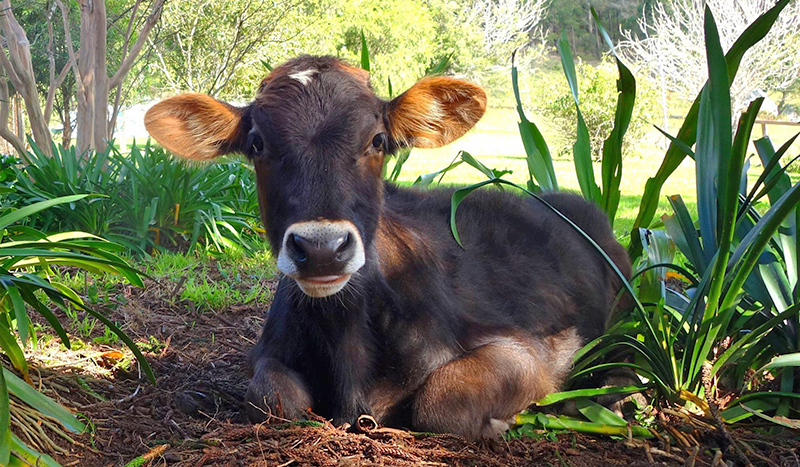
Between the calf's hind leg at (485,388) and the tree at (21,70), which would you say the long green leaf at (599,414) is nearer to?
the calf's hind leg at (485,388)

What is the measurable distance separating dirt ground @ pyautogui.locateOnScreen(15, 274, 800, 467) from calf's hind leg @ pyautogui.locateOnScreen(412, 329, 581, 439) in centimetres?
10

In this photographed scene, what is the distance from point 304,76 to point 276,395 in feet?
4.62

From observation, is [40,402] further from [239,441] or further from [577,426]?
[577,426]

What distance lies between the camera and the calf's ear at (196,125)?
3576mm

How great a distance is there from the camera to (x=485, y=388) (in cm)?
329

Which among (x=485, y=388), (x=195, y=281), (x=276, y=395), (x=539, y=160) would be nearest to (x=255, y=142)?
(x=276, y=395)

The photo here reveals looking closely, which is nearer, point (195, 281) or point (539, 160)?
point (539, 160)

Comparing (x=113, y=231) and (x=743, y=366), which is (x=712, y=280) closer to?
(x=743, y=366)

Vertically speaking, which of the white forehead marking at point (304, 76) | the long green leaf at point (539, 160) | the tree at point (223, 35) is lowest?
the long green leaf at point (539, 160)

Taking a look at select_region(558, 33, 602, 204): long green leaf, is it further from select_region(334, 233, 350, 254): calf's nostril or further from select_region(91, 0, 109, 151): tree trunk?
select_region(91, 0, 109, 151): tree trunk

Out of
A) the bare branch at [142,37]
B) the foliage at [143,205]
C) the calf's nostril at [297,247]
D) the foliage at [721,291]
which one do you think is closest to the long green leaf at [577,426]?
the foliage at [721,291]

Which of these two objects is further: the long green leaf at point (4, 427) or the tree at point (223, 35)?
the tree at point (223, 35)

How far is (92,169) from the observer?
765 centimetres

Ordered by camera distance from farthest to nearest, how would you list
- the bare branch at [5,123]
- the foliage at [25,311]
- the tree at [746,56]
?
the tree at [746,56]
the bare branch at [5,123]
the foliage at [25,311]
